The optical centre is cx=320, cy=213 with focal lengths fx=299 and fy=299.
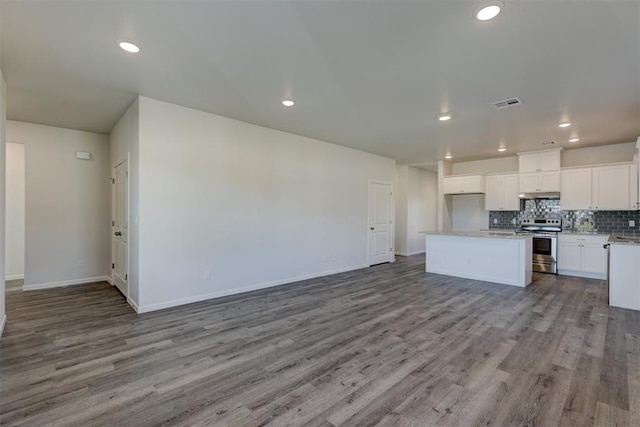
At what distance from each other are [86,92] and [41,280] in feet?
11.6

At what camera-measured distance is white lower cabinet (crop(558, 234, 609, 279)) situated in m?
5.86

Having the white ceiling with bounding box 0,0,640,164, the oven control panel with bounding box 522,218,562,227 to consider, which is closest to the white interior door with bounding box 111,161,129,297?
the white ceiling with bounding box 0,0,640,164

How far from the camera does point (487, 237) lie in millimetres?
5578

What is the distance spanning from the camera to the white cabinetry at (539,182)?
6441mm

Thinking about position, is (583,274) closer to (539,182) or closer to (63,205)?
(539,182)

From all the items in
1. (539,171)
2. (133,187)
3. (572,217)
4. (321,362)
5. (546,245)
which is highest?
(539,171)

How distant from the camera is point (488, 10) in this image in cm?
211

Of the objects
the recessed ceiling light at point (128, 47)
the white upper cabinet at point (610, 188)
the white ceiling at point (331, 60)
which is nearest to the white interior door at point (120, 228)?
the white ceiling at point (331, 60)

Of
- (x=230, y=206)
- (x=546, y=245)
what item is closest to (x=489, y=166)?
(x=546, y=245)

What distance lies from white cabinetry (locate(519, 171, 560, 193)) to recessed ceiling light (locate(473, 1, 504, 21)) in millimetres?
5738

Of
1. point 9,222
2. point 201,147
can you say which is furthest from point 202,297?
point 9,222

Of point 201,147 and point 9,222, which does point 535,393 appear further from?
point 9,222

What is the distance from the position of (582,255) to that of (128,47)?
26.7 ft

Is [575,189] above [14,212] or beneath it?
above
